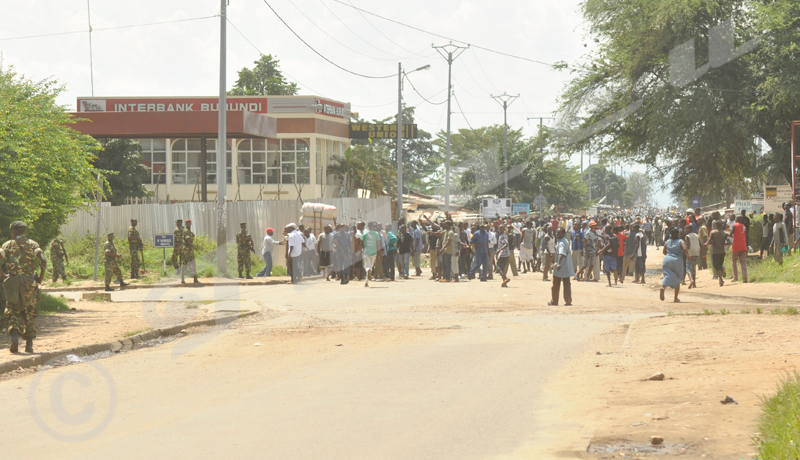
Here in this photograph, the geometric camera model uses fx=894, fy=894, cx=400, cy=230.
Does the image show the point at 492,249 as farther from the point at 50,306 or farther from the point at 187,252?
the point at 50,306

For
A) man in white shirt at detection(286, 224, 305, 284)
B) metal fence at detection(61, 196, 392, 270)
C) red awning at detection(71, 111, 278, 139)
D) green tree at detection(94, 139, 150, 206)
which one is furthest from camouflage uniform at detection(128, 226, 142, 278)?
green tree at detection(94, 139, 150, 206)

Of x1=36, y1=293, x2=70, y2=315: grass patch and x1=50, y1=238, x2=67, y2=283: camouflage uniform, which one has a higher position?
x1=50, y1=238, x2=67, y2=283: camouflage uniform

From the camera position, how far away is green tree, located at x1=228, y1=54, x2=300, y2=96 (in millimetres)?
70938

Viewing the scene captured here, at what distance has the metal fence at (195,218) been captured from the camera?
30.8m

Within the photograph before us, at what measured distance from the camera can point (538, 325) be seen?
14.2 m

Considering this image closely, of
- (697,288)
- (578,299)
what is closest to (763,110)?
(697,288)

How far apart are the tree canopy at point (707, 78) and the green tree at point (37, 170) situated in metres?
19.2

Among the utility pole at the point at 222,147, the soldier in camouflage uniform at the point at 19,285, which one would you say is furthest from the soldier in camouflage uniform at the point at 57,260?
the soldier in camouflage uniform at the point at 19,285

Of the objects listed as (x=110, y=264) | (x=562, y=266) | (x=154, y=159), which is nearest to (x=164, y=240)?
(x=110, y=264)

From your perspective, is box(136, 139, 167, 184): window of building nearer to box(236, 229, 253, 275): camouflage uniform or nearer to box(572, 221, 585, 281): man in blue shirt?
box(236, 229, 253, 275): camouflage uniform

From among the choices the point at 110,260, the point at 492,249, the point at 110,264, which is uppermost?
the point at 492,249

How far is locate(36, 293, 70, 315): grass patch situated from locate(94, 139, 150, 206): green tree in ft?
105

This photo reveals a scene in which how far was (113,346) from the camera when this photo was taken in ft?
41.7

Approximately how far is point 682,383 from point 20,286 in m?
8.22
